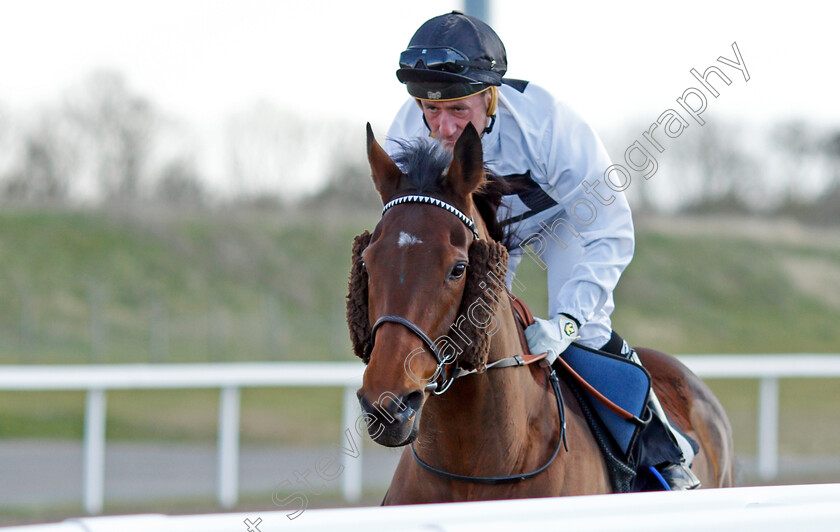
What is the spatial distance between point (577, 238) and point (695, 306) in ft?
68.2

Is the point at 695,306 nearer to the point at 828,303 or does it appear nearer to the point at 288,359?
the point at 828,303

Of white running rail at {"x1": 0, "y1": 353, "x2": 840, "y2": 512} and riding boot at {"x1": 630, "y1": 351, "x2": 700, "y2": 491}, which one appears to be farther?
white running rail at {"x1": 0, "y1": 353, "x2": 840, "y2": 512}

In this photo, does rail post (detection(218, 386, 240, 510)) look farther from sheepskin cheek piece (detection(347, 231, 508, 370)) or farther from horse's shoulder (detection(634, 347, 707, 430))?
sheepskin cheek piece (detection(347, 231, 508, 370))

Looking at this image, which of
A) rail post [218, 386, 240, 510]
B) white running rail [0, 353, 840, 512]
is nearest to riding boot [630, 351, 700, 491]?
white running rail [0, 353, 840, 512]

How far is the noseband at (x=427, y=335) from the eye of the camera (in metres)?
2.11

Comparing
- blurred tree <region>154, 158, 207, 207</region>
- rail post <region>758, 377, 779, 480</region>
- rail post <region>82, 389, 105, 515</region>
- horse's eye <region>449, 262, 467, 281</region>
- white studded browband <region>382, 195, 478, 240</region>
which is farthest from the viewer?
blurred tree <region>154, 158, 207, 207</region>

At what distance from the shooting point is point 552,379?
2.70 meters

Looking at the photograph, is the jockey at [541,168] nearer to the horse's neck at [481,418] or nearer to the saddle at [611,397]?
the saddle at [611,397]

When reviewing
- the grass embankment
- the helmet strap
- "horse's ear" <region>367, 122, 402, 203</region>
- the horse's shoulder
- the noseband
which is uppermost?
the helmet strap

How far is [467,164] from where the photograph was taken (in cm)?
238

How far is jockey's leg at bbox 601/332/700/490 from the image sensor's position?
2.88 meters

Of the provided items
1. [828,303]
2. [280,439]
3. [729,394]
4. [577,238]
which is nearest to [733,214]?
[828,303]

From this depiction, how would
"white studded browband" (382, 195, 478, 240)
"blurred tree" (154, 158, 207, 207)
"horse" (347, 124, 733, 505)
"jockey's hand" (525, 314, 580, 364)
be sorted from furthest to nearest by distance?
"blurred tree" (154, 158, 207, 207) < "jockey's hand" (525, 314, 580, 364) < "white studded browband" (382, 195, 478, 240) < "horse" (347, 124, 733, 505)

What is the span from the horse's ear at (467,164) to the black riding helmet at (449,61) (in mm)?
381
